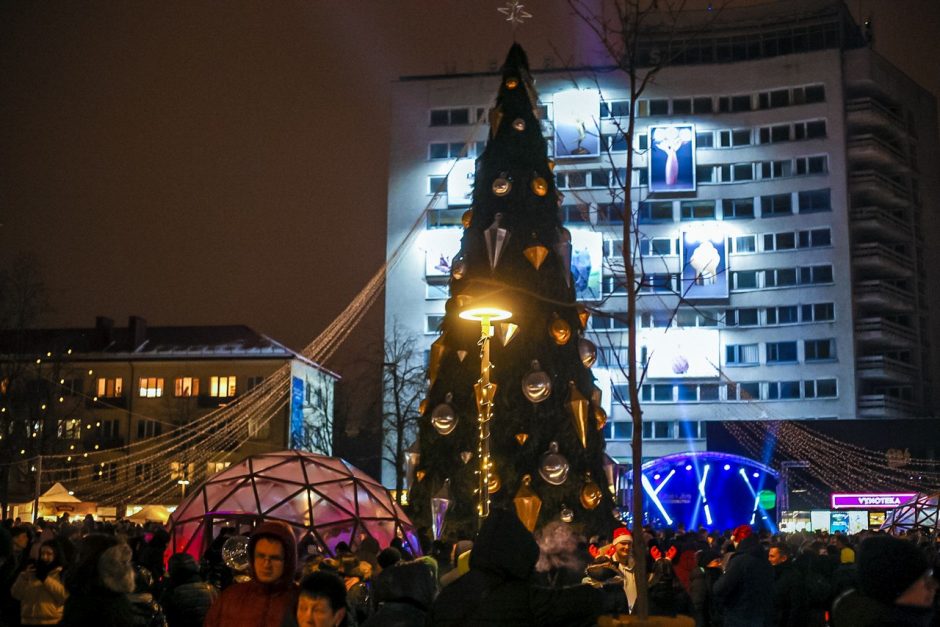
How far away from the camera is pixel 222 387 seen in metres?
76.4

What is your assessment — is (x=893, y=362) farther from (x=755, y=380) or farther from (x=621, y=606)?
(x=621, y=606)

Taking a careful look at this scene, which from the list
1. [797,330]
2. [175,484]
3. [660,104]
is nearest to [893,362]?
[797,330]

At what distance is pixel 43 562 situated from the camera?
28.7 feet

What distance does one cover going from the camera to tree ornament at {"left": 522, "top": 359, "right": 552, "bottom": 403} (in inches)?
736

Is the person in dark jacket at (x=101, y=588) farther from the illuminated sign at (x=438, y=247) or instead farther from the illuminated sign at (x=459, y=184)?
the illuminated sign at (x=459, y=184)

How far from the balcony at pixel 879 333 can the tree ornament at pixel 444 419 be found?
183ft

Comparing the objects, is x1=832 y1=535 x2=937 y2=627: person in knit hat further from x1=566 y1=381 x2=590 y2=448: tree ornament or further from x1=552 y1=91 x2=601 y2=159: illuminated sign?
x1=552 y1=91 x2=601 y2=159: illuminated sign

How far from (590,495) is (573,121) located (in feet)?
188

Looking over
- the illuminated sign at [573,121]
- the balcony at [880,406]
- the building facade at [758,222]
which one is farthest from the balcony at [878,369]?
the illuminated sign at [573,121]

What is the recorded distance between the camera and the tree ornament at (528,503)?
18.5m

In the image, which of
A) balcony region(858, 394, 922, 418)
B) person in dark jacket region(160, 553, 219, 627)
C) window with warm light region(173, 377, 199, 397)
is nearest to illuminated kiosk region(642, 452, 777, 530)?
balcony region(858, 394, 922, 418)

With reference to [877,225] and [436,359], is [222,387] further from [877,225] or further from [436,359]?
[436,359]

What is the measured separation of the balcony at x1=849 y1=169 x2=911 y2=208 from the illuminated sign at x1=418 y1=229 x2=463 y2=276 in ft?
78.8

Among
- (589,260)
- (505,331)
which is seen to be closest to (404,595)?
(505,331)
